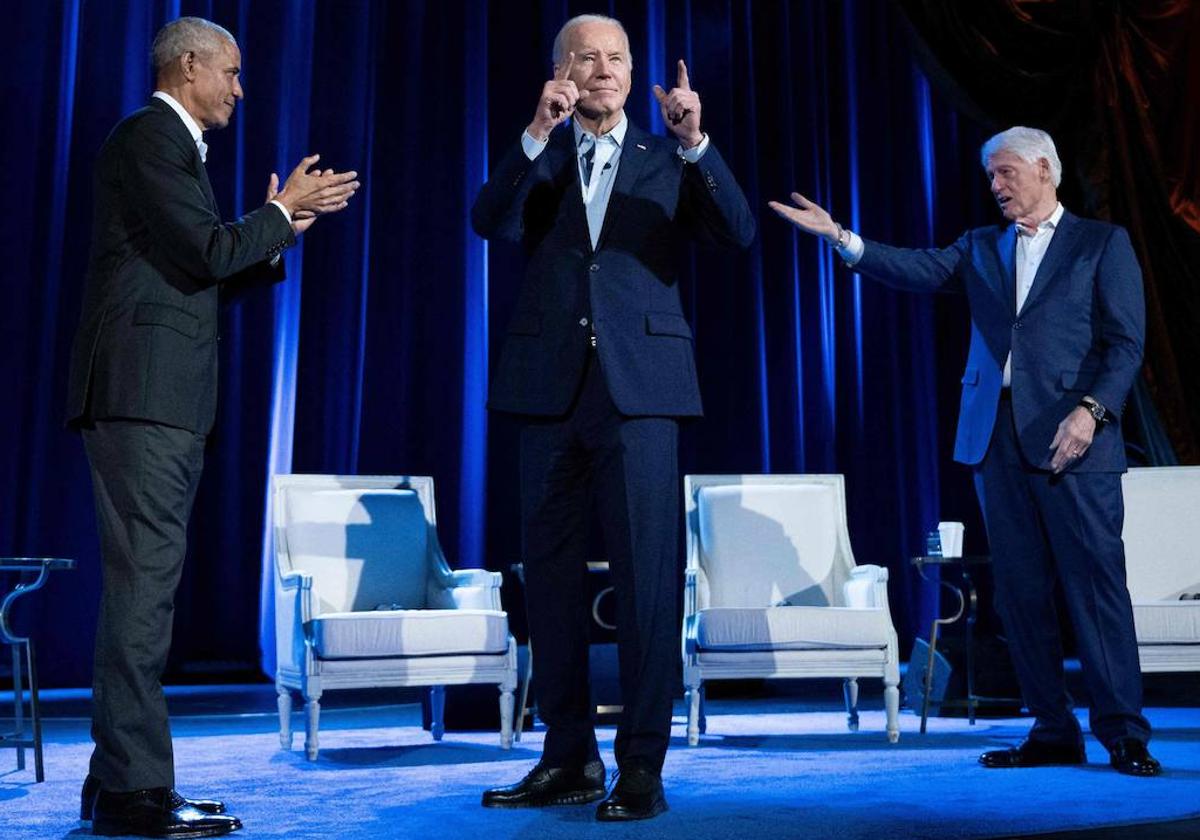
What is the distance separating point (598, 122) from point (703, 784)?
1.54 metres

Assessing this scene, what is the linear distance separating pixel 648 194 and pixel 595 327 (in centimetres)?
31

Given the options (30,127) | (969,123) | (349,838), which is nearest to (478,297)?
(30,127)

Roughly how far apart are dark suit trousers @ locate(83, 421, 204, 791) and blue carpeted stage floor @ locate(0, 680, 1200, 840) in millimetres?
212

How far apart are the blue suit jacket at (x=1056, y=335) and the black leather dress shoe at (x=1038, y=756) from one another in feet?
2.35

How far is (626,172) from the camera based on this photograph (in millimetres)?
2732

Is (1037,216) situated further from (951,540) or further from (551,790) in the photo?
(551,790)

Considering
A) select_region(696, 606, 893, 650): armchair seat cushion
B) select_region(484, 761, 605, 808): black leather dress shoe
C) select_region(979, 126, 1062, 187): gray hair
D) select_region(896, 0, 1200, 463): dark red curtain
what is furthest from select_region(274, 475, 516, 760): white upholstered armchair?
select_region(896, 0, 1200, 463): dark red curtain

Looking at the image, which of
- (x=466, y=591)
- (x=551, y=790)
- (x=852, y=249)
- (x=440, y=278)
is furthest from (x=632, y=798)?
(x=440, y=278)

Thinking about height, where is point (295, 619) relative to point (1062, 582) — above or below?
below

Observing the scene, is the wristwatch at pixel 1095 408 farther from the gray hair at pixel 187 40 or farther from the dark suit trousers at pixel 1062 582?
the gray hair at pixel 187 40

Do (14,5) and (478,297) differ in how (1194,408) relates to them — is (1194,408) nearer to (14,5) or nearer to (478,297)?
(478,297)

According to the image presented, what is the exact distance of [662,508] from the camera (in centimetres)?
267

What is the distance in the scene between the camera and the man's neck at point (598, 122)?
9.04 feet

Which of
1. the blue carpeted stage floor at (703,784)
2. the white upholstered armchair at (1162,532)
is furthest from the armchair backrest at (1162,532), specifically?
the blue carpeted stage floor at (703,784)
